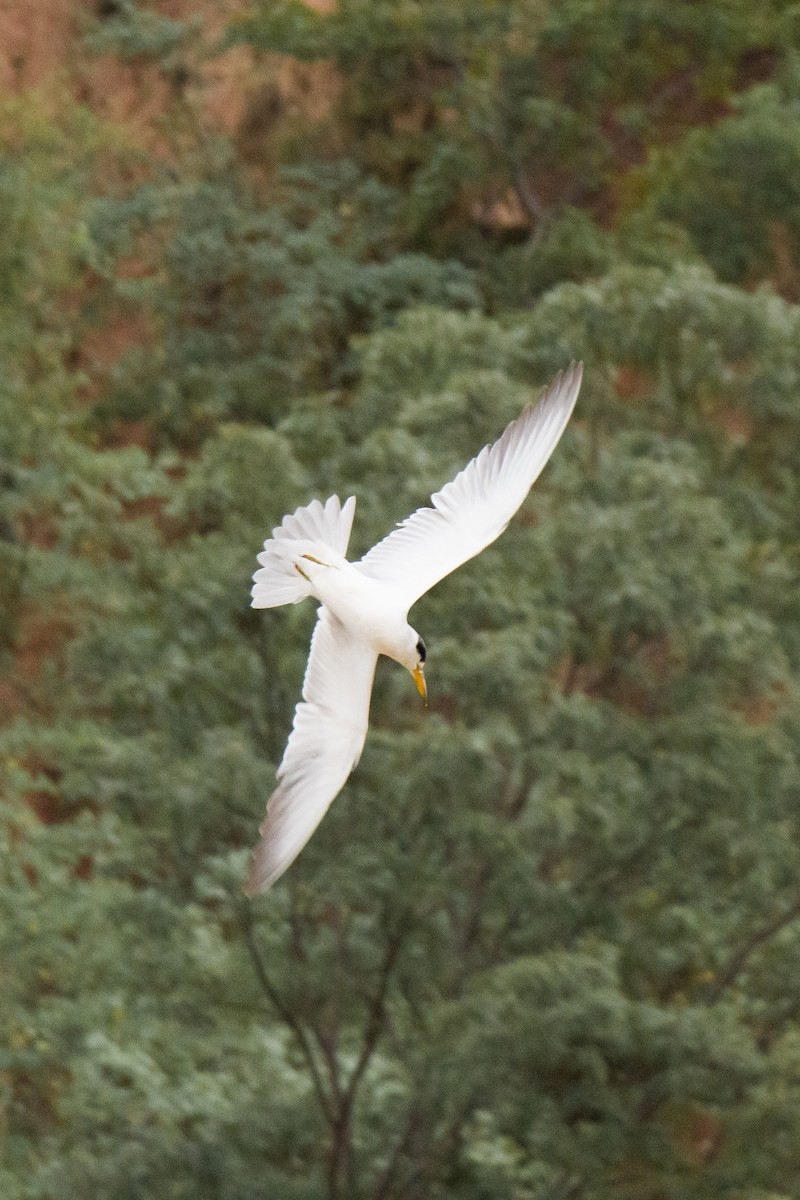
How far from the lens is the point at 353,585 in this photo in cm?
642

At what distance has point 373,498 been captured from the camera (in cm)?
990

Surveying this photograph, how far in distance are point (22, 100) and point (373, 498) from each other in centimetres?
731

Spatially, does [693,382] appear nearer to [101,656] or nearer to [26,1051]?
[101,656]

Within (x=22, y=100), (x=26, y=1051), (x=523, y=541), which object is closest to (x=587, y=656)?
(x=523, y=541)

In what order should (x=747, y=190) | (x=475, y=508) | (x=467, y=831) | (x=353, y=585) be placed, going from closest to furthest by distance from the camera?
(x=353, y=585), (x=475, y=508), (x=467, y=831), (x=747, y=190)

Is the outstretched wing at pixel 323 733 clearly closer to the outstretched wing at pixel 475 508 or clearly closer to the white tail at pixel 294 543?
the white tail at pixel 294 543

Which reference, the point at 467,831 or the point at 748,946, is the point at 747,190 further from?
the point at 467,831

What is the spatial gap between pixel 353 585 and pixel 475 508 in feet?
2.07

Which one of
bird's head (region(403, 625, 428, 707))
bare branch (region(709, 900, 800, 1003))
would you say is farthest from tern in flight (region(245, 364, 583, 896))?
bare branch (region(709, 900, 800, 1003))

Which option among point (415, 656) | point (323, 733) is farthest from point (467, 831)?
point (415, 656)

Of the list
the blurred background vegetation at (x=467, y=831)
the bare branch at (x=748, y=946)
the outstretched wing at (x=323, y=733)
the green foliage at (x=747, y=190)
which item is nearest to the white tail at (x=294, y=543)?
the outstretched wing at (x=323, y=733)

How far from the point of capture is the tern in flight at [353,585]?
638 centimetres

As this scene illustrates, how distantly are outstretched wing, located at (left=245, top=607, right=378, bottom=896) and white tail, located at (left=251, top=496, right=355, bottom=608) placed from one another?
0.13m

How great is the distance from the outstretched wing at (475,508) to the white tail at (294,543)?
0.25 m
